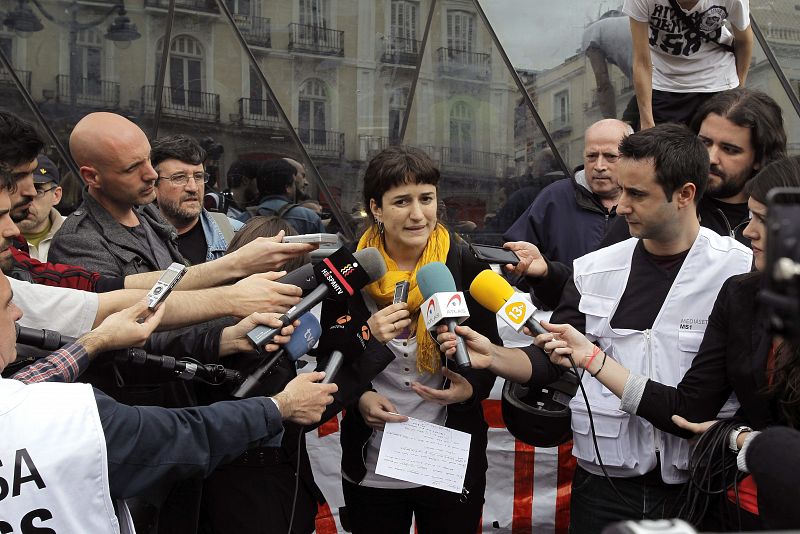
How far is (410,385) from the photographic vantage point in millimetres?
3494

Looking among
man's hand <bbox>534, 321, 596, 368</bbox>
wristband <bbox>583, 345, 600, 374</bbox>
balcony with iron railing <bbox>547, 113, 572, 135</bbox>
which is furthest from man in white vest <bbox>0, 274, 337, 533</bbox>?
balcony with iron railing <bbox>547, 113, 572, 135</bbox>

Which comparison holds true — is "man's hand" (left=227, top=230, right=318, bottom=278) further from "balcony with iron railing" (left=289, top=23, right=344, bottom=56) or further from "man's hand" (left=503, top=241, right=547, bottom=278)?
"balcony with iron railing" (left=289, top=23, right=344, bottom=56)

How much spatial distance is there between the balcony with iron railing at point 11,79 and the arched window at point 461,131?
109 inches

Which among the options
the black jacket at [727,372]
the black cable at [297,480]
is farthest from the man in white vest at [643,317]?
the black cable at [297,480]

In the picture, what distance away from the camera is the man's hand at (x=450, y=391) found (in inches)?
134

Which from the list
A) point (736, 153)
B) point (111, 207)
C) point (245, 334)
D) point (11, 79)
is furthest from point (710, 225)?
point (11, 79)

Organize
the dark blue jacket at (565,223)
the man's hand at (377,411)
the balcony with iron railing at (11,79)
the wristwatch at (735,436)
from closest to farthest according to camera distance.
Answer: the wristwatch at (735,436) → the man's hand at (377,411) → the dark blue jacket at (565,223) → the balcony with iron railing at (11,79)

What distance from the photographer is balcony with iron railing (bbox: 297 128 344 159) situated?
239 inches

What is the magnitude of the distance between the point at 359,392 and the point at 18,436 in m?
1.37

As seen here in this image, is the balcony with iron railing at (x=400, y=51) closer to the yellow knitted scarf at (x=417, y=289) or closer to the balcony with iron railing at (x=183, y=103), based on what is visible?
the balcony with iron railing at (x=183, y=103)

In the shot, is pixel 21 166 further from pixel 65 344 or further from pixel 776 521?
pixel 776 521

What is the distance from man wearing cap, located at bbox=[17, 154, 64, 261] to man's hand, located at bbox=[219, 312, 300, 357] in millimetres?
2061

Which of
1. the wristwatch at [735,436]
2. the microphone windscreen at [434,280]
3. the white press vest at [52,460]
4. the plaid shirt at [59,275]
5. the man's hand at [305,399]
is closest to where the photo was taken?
the white press vest at [52,460]

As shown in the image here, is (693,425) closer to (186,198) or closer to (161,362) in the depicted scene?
(161,362)
